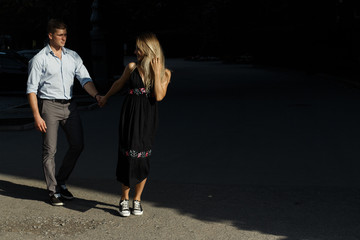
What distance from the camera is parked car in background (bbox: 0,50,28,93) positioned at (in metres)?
20.0

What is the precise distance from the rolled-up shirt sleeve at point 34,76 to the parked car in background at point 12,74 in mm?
14406

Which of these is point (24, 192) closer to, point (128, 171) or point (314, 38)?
point (128, 171)

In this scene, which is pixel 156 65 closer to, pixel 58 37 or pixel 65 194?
pixel 58 37

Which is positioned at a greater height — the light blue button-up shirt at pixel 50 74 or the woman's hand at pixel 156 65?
the woman's hand at pixel 156 65

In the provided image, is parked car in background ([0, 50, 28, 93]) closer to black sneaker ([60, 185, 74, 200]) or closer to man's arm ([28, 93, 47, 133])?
black sneaker ([60, 185, 74, 200])

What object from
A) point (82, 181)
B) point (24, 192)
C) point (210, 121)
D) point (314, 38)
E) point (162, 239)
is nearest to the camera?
point (162, 239)

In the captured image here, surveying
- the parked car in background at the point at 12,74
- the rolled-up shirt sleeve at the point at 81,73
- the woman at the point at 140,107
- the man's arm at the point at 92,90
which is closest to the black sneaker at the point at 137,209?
the woman at the point at 140,107

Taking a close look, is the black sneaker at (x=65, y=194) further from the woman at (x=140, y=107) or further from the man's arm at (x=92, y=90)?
the man's arm at (x=92, y=90)

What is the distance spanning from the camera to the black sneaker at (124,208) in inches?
226

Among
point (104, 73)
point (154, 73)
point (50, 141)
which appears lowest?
→ point (104, 73)

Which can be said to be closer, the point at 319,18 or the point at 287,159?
the point at 287,159

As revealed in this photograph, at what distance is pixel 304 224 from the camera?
17.9 feet

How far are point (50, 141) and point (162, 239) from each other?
1.79 m

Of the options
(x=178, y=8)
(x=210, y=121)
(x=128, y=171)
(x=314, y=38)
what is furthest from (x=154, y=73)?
(x=314, y=38)
